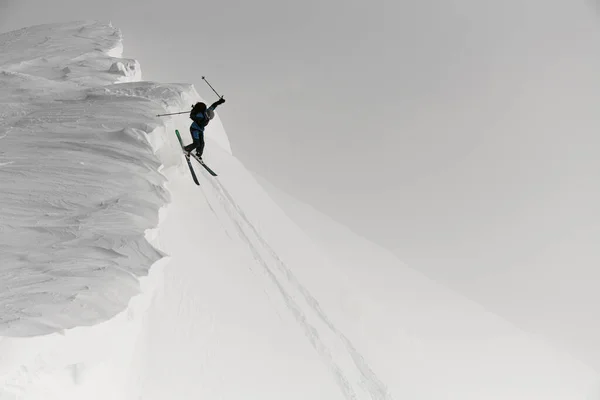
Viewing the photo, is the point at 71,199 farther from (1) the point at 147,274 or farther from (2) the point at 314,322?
(2) the point at 314,322

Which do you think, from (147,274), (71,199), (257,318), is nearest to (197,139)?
(71,199)

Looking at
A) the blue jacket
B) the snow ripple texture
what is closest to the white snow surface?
the snow ripple texture

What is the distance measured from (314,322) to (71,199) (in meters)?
5.72

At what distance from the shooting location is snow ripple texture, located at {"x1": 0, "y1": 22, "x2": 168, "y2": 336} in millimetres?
5438

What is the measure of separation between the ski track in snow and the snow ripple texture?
10.4ft

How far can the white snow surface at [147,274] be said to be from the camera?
211 inches

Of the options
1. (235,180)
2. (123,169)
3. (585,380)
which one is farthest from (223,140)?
(585,380)

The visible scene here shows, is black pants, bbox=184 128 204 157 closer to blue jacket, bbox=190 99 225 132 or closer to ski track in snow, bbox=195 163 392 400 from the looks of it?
blue jacket, bbox=190 99 225 132

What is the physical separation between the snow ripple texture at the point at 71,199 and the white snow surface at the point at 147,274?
1.2 inches

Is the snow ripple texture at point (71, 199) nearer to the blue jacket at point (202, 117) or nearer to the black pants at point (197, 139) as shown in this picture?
the black pants at point (197, 139)

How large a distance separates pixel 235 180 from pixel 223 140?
209 inches

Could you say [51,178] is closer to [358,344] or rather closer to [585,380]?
[358,344]

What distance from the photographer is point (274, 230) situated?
1387cm

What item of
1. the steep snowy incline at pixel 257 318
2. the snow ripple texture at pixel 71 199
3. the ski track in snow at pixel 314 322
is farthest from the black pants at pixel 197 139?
the ski track in snow at pixel 314 322
